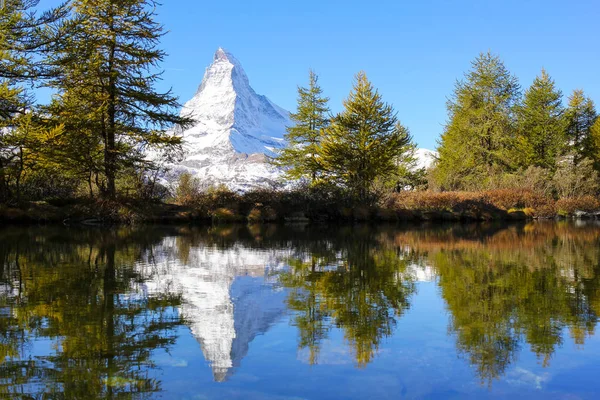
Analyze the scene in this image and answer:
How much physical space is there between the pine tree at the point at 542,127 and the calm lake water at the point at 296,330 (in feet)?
118

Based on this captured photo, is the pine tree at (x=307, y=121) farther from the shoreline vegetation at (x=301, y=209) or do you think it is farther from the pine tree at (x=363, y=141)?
the shoreline vegetation at (x=301, y=209)

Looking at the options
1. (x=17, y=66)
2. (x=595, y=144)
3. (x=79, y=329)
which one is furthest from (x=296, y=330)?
(x=595, y=144)

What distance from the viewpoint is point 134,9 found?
2097cm

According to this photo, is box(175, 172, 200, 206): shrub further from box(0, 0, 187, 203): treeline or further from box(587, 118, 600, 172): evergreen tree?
box(587, 118, 600, 172): evergreen tree

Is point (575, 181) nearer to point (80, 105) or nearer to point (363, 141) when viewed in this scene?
point (363, 141)

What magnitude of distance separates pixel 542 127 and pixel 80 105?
118 feet

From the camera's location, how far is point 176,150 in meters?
22.5

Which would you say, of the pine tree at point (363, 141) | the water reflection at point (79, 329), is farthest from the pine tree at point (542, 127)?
the water reflection at point (79, 329)

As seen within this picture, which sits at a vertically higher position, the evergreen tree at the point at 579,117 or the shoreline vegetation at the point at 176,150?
the evergreen tree at the point at 579,117

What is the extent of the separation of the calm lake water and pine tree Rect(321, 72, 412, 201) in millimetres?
21358

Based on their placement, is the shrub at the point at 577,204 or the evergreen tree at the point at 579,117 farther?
the evergreen tree at the point at 579,117

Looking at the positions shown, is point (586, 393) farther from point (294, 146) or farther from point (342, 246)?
point (294, 146)

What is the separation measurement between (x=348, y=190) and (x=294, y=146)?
13.4 meters

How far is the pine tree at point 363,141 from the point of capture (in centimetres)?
3020
